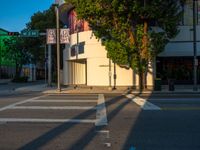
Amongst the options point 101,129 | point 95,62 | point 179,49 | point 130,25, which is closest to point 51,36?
point 95,62

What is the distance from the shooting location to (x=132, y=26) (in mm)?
35562

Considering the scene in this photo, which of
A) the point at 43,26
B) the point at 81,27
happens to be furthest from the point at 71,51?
the point at 43,26

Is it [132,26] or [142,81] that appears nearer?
[132,26]

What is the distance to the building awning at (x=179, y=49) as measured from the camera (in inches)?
1634

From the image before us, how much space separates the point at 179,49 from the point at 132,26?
26.0ft

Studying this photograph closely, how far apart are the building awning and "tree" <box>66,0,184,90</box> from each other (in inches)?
224

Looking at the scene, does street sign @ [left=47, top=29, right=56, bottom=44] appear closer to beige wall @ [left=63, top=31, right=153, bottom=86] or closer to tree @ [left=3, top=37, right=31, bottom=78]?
beige wall @ [left=63, top=31, right=153, bottom=86]

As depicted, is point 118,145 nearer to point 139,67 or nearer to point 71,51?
point 139,67

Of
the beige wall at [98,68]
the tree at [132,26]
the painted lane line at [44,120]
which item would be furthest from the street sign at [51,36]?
the painted lane line at [44,120]

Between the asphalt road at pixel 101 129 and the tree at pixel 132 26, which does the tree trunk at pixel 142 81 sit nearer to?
the tree at pixel 132 26

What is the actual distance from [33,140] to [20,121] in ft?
11.9

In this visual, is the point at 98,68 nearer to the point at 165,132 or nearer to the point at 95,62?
the point at 95,62

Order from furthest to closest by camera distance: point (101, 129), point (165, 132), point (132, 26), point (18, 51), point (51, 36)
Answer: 1. point (18, 51)
2. point (51, 36)
3. point (132, 26)
4. point (101, 129)
5. point (165, 132)

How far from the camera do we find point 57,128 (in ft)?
41.5
